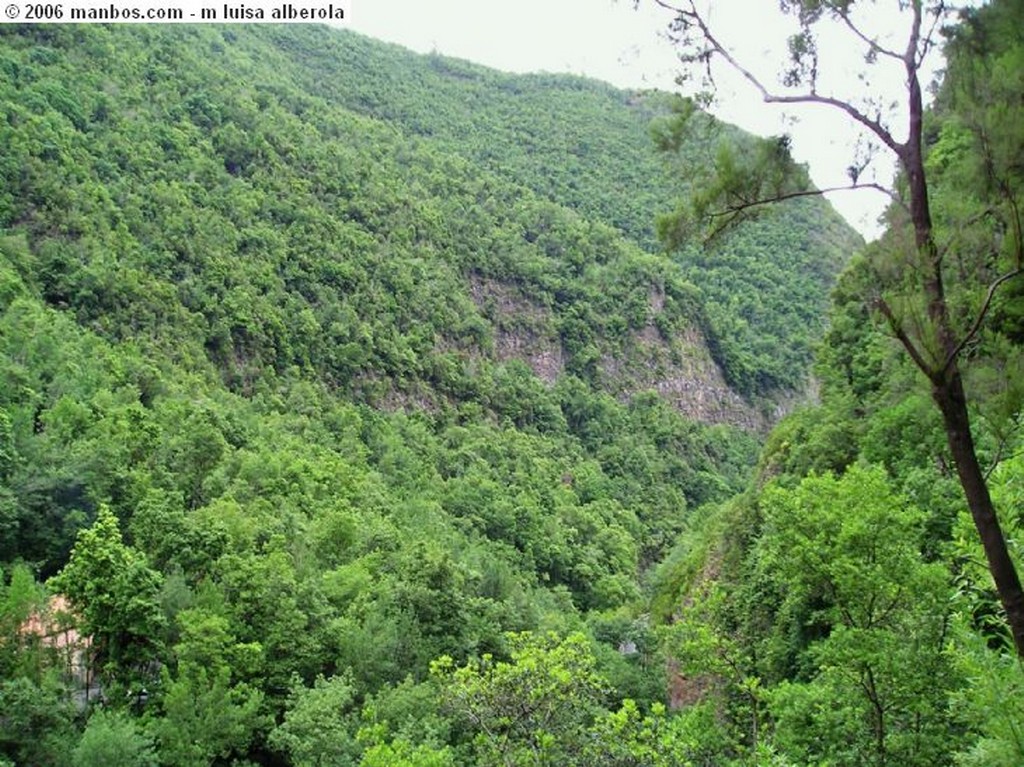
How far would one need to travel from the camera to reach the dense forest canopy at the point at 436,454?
12898mm

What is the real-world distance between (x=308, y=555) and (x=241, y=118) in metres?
72.3

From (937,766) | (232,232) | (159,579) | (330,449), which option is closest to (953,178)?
(937,766)

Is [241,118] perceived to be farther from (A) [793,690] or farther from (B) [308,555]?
(A) [793,690]

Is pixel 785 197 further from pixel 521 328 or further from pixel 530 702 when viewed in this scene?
pixel 521 328

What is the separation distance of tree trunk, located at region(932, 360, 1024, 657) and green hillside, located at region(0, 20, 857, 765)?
2.34m

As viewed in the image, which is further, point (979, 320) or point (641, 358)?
point (641, 358)

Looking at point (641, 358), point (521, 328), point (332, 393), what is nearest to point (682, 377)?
point (641, 358)

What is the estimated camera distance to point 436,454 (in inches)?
2945

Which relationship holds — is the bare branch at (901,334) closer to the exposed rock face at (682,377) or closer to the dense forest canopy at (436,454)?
the dense forest canopy at (436,454)

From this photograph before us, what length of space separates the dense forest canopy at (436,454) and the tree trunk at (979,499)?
34cm

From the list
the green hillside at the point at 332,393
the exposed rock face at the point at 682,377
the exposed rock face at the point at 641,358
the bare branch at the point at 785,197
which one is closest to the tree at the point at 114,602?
the green hillside at the point at 332,393

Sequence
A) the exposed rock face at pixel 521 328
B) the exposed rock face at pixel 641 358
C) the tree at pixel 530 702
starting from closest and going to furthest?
the tree at pixel 530 702, the exposed rock face at pixel 521 328, the exposed rock face at pixel 641 358

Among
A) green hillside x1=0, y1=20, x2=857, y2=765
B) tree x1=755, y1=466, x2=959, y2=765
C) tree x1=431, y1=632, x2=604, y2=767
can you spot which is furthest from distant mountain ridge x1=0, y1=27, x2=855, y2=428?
tree x1=431, y1=632, x2=604, y2=767

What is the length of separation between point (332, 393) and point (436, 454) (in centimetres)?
1024
